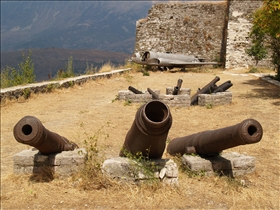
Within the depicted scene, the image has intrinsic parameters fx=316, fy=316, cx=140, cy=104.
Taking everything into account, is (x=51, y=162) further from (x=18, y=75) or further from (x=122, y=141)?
(x=18, y=75)

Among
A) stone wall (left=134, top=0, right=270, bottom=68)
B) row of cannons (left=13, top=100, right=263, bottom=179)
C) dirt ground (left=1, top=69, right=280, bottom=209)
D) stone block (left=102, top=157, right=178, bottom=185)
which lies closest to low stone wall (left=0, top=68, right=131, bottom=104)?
dirt ground (left=1, top=69, right=280, bottom=209)

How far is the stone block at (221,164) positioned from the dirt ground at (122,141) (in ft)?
0.44

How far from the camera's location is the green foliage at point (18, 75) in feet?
40.8

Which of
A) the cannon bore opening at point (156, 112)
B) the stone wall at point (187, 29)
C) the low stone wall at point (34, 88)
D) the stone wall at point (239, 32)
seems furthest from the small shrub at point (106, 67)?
the cannon bore opening at point (156, 112)

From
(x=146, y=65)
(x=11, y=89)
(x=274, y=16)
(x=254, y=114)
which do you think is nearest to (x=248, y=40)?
(x=146, y=65)

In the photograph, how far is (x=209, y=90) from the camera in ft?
34.0

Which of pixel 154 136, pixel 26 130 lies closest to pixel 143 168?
pixel 154 136

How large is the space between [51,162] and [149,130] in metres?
2.14

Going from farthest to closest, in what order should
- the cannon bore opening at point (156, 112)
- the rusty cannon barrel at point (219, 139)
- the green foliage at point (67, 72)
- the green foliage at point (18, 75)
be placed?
the green foliage at point (67, 72), the green foliage at point (18, 75), the rusty cannon barrel at point (219, 139), the cannon bore opening at point (156, 112)

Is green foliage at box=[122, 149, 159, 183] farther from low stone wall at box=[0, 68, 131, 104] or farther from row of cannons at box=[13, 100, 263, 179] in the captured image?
low stone wall at box=[0, 68, 131, 104]

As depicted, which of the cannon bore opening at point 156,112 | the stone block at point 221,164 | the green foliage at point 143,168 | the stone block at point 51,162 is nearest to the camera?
the cannon bore opening at point 156,112

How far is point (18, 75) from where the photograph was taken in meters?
12.7

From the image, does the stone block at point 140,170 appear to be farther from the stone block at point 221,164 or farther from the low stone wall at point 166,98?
the low stone wall at point 166,98

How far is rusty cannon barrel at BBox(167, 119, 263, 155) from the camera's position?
3.87 metres
